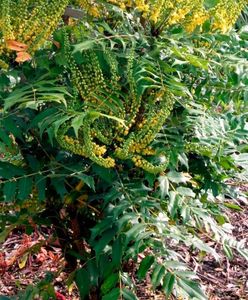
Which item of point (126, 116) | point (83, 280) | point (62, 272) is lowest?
point (62, 272)

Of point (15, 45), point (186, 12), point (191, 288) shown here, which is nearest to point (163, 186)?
point (191, 288)

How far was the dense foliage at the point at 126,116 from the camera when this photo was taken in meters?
1.92

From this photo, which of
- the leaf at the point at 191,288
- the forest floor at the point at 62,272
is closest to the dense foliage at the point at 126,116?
the leaf at the point at 191,288

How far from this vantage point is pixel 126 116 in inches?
79.7

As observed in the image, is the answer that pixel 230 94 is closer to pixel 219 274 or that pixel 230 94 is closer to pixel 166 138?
pixel 166 138

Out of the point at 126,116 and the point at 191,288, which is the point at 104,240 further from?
→ the point at 126,116

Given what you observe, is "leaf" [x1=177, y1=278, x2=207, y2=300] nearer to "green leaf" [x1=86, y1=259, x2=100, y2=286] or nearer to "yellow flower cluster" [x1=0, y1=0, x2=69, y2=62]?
"green leaf" [x1=86, y1=259, x2=100, y2=286]

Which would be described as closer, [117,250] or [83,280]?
[117,250]

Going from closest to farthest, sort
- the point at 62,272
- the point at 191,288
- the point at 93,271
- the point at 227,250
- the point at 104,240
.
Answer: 1. the point at 191,288
2. the point at 104,240
3. the point at 227,250
4. the point at 93,271
5. the point at 62,272

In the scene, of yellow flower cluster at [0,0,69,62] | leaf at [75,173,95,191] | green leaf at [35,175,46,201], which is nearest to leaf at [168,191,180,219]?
leaf at [75,173,95,191]

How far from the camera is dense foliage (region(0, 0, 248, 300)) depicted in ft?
6.31

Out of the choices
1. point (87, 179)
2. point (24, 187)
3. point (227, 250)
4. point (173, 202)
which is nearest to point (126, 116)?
point (87, 179)

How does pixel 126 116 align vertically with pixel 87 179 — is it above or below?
above

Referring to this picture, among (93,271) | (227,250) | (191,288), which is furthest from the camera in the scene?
(93,271)
